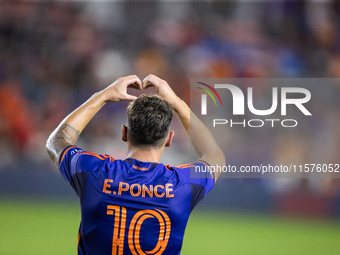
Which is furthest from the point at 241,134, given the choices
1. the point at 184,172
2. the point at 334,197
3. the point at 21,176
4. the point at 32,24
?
the point at 32,24

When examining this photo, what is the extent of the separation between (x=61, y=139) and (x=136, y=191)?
1.63ft

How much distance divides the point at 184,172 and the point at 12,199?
483 cm

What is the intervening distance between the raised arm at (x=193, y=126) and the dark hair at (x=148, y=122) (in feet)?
0.81

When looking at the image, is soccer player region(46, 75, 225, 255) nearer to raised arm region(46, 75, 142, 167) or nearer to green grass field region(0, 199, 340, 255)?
raised arm region(46, 75, 142, 167)

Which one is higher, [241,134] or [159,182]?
[241,134]

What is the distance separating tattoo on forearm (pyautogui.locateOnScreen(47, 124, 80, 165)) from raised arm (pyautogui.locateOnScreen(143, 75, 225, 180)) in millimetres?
447

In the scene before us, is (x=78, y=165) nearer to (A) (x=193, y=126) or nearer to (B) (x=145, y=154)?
(B) (x=145, y=154)

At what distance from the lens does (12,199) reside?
5461mm

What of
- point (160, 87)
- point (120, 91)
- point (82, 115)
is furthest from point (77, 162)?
point (160, 87)

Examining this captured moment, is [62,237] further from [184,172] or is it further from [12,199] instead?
[184,172]

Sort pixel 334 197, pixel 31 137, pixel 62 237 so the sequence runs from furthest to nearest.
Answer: pixel 31 137
pixel 334 197
pixel 62 237

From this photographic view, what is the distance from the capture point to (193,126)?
181cm

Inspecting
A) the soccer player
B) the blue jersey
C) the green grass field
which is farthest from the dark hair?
the green grass field

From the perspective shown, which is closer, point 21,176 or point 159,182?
point 159,182
